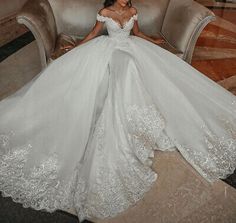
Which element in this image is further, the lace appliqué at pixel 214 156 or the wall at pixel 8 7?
the wall at pixel 8 7

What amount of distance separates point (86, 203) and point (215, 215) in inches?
36.0

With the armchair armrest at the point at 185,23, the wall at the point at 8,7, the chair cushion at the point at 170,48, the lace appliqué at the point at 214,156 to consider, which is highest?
the armchair armrest at the point at 185,23

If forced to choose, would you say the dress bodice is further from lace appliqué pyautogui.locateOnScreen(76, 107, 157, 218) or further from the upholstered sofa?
lace appliqué pyautogui.locateOnScreen(76, 107, 157, 218)

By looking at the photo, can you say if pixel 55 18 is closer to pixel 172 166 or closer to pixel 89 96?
pixel 89 96

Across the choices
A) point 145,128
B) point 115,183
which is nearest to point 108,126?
point 145,128

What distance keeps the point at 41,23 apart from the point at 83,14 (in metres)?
0.62

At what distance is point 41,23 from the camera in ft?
10.2

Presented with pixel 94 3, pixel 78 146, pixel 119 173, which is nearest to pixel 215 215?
pixel 119 173

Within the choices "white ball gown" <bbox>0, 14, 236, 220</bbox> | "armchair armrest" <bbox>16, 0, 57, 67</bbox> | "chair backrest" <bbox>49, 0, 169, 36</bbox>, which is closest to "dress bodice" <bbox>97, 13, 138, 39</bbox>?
"white ball gown" <bbox>0, 14, 236, 220</bbox>

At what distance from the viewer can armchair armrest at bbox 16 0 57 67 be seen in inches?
119

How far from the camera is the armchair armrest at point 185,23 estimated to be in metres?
3.27

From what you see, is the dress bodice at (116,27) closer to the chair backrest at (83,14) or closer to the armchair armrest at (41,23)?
the armchair armrest at (41,23)

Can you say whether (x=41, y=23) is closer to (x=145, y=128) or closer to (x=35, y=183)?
(x=145, y=128)

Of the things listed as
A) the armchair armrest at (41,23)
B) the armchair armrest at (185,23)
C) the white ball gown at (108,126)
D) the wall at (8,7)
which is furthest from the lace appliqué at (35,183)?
the wall at (8,7)
